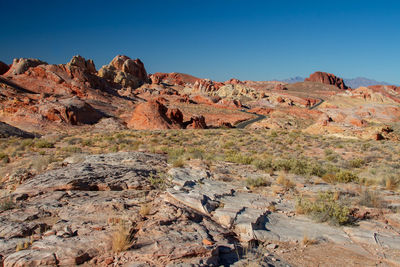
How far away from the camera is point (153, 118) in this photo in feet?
95.5

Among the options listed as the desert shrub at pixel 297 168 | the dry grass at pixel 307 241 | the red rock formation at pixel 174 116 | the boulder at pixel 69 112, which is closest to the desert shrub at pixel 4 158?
the desert shrub at pixel 297 168

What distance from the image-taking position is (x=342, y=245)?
4398mm

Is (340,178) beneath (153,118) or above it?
beneath

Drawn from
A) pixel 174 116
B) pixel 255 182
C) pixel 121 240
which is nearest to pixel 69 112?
pixel 174 116

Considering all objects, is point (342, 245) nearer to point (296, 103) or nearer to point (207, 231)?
point (207, 231)

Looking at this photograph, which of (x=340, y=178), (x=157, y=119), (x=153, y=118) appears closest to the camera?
(x=340, y=178)

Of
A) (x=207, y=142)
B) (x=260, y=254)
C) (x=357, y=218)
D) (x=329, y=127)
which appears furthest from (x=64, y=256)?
(x=329, y=127)

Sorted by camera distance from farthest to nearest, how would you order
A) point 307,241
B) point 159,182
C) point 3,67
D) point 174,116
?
point 3,67 → point 174,116 → point 159,182 → point 307,241

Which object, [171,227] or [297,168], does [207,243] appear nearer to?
[171,227]

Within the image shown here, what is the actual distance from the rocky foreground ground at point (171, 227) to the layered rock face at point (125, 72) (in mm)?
64425

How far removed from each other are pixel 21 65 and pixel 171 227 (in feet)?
165

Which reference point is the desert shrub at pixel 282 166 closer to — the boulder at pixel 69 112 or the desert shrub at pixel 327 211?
the desert shrub at pixel 327 211

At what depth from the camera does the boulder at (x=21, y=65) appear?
4352cm

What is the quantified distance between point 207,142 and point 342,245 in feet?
47.0
